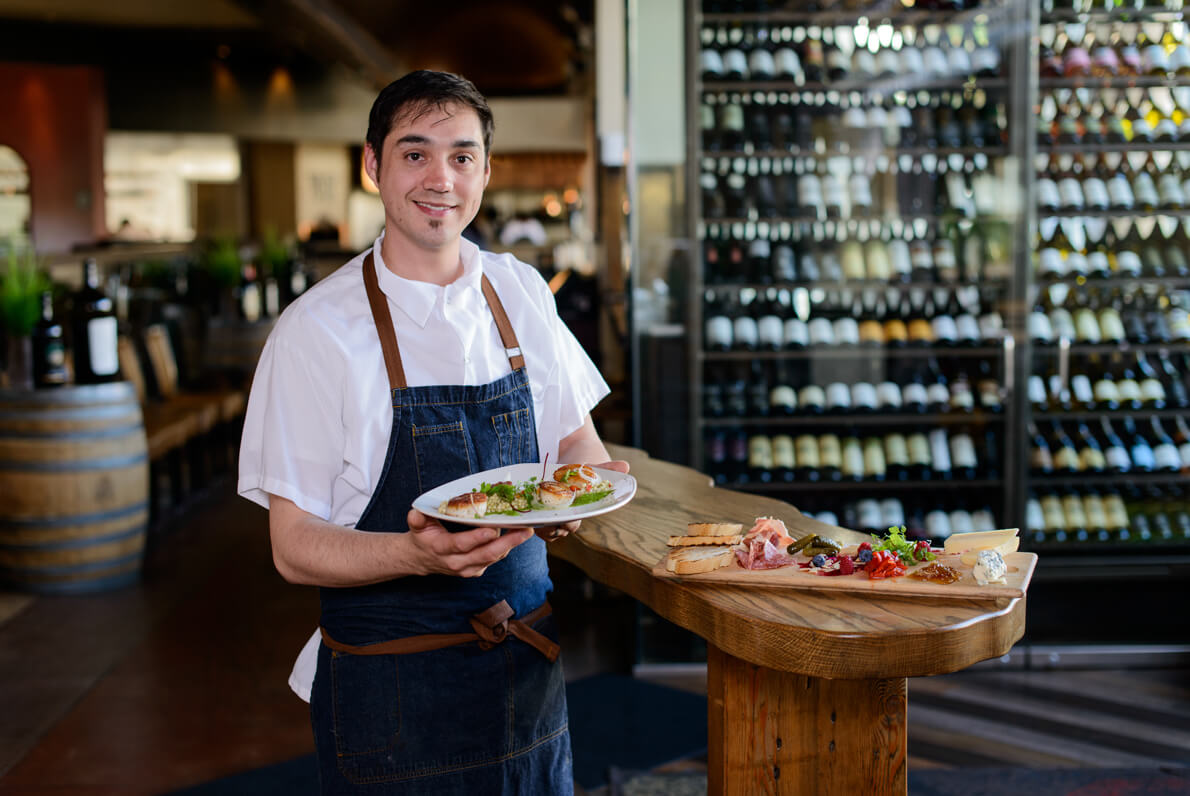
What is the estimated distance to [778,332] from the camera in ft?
14.0

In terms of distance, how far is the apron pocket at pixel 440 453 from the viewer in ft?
5.23

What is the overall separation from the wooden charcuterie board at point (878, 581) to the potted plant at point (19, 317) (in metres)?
3.79

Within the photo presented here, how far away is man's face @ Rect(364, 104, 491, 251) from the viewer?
1.54 metres

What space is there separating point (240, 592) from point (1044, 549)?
11.0ft

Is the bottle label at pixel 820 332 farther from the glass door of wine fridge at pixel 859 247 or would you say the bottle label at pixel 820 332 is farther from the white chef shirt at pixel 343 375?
the white chef shirt at pixel 343 375

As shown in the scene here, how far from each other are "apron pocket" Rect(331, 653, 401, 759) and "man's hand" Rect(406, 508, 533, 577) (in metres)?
0.27

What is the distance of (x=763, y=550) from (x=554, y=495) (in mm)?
422

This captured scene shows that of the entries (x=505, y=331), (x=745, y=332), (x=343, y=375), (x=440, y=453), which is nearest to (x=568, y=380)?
(x=505, y=331)

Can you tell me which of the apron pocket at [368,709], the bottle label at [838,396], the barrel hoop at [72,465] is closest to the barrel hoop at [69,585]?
the barrel hoop at [72,465]

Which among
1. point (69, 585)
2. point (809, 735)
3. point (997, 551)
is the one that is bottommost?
point (69, 585)

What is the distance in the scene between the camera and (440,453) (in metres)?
1.61

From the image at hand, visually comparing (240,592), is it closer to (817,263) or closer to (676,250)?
(676,250)

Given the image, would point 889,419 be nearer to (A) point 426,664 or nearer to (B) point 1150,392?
(B) point 1150,392

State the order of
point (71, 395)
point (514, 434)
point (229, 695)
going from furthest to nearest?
point (71, 395) < point (229, 695) < point (514, 434)
